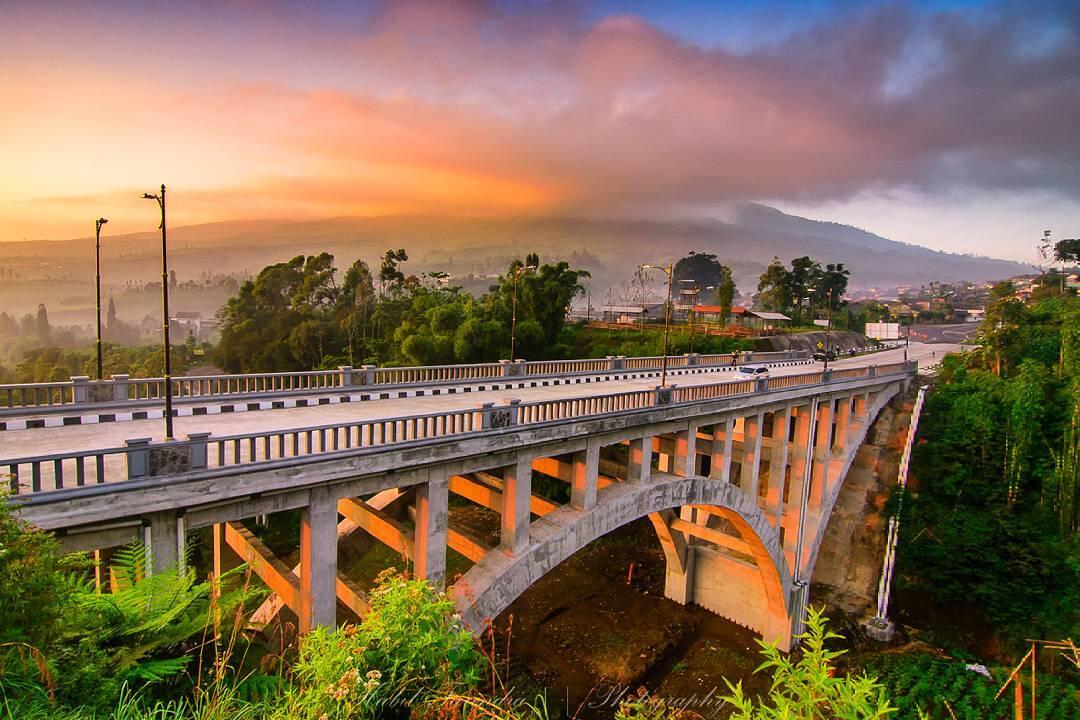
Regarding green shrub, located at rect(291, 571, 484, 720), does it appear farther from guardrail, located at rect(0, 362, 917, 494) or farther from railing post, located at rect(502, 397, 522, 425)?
railing post, located at rect(502, 397, 522, 425)

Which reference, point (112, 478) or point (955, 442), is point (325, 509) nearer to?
point (112, 478)

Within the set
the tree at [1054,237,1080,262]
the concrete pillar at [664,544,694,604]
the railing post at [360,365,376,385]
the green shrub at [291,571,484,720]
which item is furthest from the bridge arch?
the tree at [1054,237,1080,262]

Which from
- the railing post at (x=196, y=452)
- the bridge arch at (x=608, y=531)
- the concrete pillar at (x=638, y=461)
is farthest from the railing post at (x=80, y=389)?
the concrete pillar at (x=638, y=461)

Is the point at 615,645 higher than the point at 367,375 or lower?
lower

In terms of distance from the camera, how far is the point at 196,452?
11008 millimetres

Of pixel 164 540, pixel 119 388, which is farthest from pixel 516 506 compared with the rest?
pixel 119 388

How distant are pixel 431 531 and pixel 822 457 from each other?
26685 millimetres

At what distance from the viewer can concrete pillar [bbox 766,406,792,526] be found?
97.0 ft

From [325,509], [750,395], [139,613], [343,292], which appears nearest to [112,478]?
[325,509]

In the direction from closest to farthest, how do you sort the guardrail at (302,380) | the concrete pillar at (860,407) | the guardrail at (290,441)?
the guardrail at (290,441) < the guardrail at (302,380) < the concrete pillar at (860,407)

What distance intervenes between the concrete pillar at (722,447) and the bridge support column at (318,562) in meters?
17.0

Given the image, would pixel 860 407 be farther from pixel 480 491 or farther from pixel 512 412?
pixel 512 412

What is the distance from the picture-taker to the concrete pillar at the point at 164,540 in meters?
10.6

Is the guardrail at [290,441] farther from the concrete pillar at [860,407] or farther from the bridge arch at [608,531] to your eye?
the concrete pillar at [860,407]
